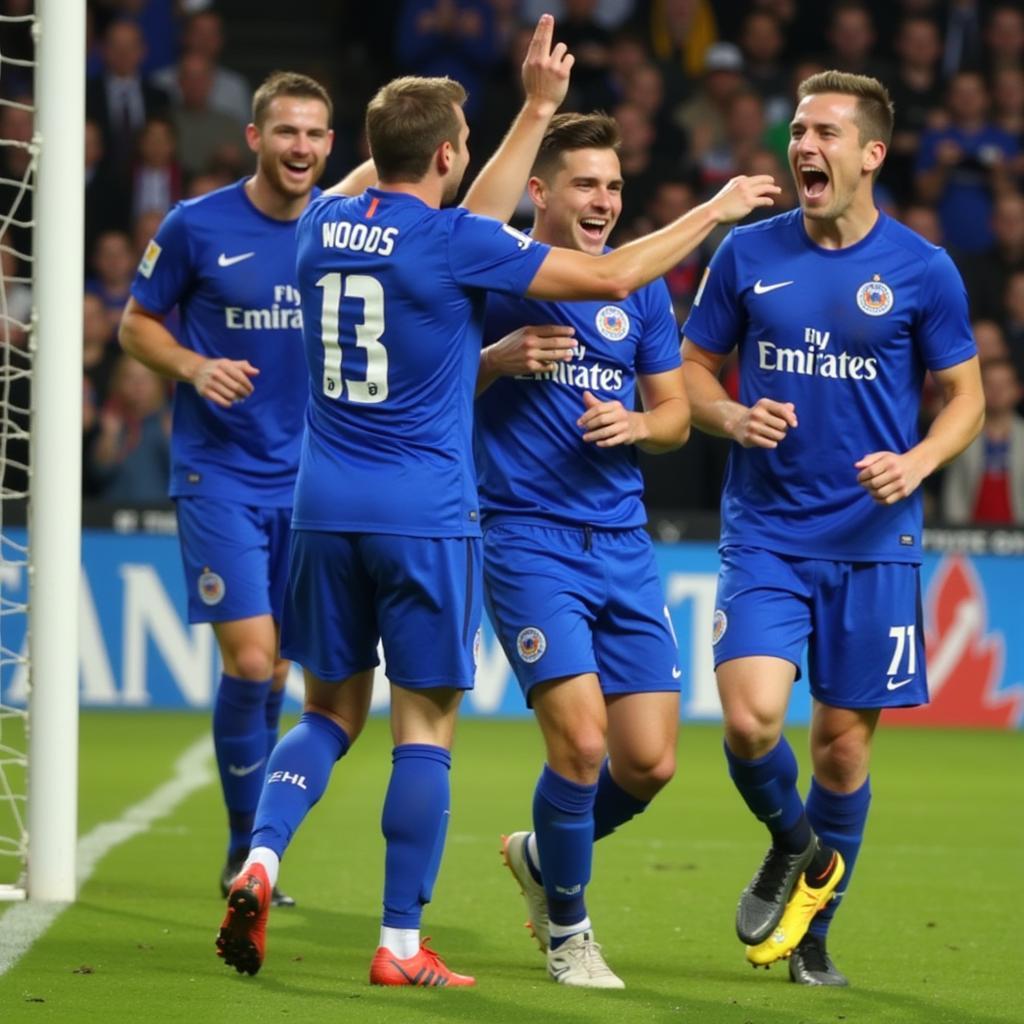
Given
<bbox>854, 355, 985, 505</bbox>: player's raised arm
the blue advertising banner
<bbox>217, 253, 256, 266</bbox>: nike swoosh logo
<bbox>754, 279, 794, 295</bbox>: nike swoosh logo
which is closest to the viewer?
<bbox>854, 355, 985, 505</bbox>: player's raised arm

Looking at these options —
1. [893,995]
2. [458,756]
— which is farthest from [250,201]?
[458,756]

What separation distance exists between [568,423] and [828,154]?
0.98 meters

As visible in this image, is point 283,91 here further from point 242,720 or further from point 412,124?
point 242,720

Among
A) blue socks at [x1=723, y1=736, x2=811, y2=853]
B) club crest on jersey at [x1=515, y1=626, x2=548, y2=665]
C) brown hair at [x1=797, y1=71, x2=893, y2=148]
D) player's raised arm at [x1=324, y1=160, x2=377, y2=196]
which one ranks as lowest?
blue socks at [x1=723, y1=736, x2=811, y2=853]

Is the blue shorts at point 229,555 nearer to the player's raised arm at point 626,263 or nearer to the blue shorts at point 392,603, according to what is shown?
the blue shorts at point 392,603

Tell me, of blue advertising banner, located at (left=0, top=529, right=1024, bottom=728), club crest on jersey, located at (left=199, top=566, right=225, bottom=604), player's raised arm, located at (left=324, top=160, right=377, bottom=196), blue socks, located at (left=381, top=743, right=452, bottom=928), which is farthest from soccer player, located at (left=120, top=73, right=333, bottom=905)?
blue advertising banner, located at (left=0, top=529, right=1024, bottom=728)

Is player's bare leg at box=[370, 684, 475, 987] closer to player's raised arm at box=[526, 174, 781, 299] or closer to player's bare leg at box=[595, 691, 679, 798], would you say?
player's bare leg at box=[595, 691, 679, 798]

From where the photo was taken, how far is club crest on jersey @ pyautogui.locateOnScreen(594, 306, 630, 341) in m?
5.50

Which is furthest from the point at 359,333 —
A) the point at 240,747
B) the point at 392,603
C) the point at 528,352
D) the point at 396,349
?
the point at 240,747

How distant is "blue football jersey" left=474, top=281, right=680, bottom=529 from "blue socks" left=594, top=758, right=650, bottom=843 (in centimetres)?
70

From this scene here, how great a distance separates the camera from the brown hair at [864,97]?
18.2ft

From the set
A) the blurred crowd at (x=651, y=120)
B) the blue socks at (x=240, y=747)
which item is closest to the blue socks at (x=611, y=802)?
the blue socks at (x=240, y=747)

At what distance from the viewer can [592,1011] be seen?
4.84 meters

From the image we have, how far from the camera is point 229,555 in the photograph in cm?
658
